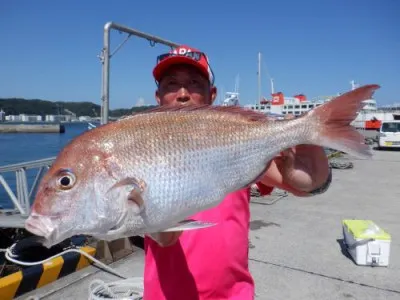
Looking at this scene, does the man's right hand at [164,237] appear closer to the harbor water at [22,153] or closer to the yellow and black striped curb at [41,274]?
the harbor water at [22,153]

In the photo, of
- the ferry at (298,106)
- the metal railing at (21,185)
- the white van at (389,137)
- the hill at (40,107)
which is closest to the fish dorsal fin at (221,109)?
the metal railing at (21,185)

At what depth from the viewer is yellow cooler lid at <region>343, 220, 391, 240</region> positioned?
448cm

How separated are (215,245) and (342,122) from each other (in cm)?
88

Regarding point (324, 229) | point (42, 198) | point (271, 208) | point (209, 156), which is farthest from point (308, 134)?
point (271, 208)

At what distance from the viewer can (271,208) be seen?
731cm

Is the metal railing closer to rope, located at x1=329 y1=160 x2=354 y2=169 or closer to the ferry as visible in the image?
rope, located at x1=329 y1=160 x2=354 y2=169

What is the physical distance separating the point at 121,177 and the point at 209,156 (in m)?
0.36

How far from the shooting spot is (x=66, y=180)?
1374mm

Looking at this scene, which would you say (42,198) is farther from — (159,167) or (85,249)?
(85,249)

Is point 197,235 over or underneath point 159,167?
underneath

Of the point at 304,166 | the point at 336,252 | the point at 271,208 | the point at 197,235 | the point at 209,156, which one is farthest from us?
the point at 271,208

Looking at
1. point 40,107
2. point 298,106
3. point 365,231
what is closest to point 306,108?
point 298,106

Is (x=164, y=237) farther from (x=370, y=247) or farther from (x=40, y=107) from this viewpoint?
(x=40, y=107)

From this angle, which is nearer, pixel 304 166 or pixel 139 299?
pixel 304 166
